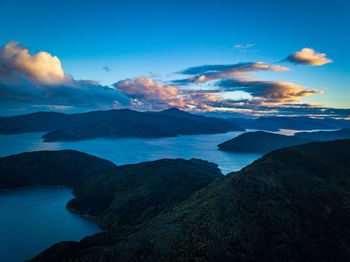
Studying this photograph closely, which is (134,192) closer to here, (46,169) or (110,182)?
(110,182)

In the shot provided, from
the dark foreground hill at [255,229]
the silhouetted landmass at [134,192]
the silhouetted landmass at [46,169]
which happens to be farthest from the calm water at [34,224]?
the dark foreground hill at [255,229]

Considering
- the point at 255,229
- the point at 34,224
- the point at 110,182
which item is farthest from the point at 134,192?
the point at 255,229

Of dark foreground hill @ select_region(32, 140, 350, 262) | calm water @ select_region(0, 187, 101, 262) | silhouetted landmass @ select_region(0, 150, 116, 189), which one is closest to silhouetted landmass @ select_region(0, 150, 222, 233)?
silhouetted landmass @ select_region(0, 150, 116, 189)

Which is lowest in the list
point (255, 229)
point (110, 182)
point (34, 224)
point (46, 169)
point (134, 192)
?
point (34, 224)

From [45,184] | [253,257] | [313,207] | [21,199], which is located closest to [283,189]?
[313,207]

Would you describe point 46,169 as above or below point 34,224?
above

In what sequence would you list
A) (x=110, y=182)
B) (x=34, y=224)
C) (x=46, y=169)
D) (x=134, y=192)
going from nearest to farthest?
(x=34, y=224) < (x=134, y=192) < (x=110, y=182) < (x=46, y=169)

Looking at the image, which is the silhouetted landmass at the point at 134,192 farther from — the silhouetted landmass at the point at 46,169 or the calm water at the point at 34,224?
the silhouetted landmass at the point at 46,169
